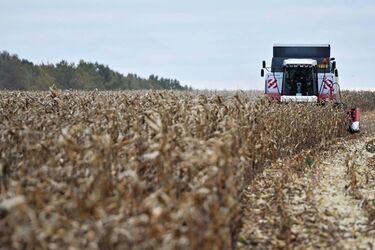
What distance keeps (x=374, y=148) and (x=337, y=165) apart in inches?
132

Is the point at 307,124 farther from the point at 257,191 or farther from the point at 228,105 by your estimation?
the point at 257,191

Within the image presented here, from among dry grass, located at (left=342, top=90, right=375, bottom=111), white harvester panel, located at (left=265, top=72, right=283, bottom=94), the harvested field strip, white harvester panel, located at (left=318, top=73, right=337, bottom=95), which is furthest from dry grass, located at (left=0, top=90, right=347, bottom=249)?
dry grass, located at (left=342, top=90, right=375, bottom=111)

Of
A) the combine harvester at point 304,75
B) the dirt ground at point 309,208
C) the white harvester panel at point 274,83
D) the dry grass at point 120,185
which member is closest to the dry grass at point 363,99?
the combine harvester at point 304,75

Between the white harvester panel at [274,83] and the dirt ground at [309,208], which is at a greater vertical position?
the white harvester panel at [274,83]

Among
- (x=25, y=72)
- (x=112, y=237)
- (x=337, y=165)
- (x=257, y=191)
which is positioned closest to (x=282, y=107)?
(x=337, y=165)

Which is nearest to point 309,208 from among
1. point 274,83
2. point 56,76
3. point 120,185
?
point 120,185

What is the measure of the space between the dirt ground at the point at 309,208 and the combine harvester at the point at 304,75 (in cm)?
734

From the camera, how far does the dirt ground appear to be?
21.2ft

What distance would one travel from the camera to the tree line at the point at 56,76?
62.8 meters

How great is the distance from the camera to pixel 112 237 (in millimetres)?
4137

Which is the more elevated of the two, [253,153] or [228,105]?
[228,105]

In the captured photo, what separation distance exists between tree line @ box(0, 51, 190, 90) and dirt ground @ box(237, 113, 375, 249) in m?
46.1

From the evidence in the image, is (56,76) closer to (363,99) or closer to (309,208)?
(363,99)

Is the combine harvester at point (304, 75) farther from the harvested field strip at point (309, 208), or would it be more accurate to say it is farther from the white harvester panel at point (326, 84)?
the harvested field strip at point (309, 208)
